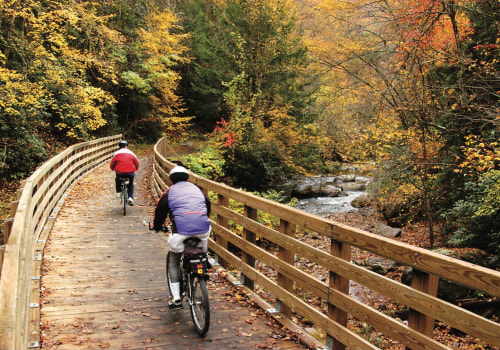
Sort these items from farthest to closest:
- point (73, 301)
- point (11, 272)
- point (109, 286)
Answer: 1. point (109, 286)
2. point (73, 301)
3. point (11, 272)

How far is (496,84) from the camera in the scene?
417 inches

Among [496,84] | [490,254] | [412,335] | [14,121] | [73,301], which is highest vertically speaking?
[496,84]

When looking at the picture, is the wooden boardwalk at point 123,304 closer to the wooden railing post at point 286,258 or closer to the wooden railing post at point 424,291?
the wooden railing post at point 286,258

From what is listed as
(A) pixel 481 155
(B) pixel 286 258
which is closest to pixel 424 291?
(B) pixel 286 258

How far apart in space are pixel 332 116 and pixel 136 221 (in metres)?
13.4

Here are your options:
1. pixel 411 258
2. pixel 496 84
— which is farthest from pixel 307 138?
pixel 411 258

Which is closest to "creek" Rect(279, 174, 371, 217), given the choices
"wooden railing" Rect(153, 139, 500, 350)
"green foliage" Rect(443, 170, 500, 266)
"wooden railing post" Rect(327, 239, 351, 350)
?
"green foliage" Rect(443, 170, 500, 266)

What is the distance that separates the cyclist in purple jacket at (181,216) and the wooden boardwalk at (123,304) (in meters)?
0.55

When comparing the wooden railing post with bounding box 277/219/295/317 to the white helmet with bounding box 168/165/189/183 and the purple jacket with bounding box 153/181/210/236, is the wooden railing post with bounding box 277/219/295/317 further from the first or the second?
the white helmet with bounding box 168/165/189/183

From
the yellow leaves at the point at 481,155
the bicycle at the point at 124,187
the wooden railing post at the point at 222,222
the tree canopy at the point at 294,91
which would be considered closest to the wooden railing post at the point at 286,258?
the wooden railing post at the point at 222,222

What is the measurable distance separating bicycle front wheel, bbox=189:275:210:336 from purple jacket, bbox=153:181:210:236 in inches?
23.1

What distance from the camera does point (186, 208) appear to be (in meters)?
4.91

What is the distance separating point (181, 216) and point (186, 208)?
0.37 feet

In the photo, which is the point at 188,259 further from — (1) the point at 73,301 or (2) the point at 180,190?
(1) the point at 73,301
